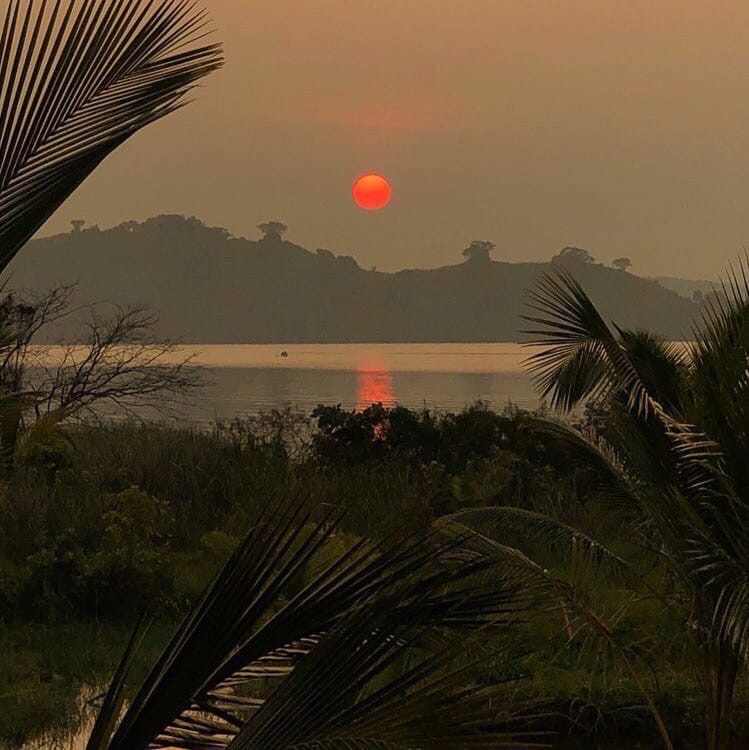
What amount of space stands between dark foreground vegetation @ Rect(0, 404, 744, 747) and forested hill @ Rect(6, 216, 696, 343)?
476 ft

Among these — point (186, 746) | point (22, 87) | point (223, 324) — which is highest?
point (223, 324)

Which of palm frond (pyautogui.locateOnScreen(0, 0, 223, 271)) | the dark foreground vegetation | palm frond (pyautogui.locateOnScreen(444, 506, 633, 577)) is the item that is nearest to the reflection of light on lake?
the dark foreground vegetation

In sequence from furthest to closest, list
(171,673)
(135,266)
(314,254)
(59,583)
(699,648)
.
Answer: (314,254) < (135,266) < (59,583) < (699,648) < (171,673)

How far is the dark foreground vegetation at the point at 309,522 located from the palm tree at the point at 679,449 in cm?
33

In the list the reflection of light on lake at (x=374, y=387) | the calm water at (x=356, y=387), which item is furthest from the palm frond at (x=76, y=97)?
the reflection of light on lake at (x=374, y=387)

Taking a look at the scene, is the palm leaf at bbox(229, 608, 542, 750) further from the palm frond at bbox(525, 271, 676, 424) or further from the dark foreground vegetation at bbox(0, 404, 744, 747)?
the palm frond at bbox(525, 271, 676, 424)

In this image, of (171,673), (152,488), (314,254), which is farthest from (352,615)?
(314,254)

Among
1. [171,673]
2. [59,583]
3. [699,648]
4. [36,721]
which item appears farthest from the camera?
[59,583]

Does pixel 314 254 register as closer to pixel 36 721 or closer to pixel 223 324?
pixel 223 324

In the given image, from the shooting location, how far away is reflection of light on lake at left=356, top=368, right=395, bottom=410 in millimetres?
50250

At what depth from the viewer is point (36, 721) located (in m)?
7.26

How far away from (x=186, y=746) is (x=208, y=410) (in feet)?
154

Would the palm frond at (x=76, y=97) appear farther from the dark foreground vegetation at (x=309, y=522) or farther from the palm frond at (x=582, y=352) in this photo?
the palm frond at (x=582, y=352)

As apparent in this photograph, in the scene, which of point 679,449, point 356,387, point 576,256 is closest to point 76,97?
point 679,449
